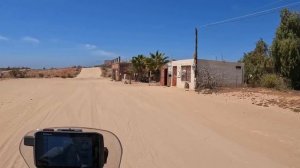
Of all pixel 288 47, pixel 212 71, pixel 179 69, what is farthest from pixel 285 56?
pixel 179 69

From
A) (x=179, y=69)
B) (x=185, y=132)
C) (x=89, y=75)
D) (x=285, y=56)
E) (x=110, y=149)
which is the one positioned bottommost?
(x=185, y=132)

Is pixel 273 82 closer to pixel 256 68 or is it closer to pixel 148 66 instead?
pixel 256 68

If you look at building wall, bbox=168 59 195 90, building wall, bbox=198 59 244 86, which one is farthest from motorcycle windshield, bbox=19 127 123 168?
building wall, bbox=198 59 244 86

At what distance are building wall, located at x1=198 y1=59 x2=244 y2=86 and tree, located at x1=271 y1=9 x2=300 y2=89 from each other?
12.1 ft

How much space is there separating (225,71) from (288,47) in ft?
20.4

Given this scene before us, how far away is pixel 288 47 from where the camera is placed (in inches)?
1625

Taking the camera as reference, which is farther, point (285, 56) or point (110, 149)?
point (285, 56)

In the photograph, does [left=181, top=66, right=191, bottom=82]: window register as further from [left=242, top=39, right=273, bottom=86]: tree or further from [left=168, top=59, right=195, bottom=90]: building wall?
[left=242, top=39, right=273, bottom=86]: tree

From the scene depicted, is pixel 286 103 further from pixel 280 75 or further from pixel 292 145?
pixel 280 75

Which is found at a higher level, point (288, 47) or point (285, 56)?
point (288, 47)

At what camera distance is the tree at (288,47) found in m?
41.2

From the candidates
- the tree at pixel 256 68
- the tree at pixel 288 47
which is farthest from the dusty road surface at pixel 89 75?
the tree at pixel 288 47

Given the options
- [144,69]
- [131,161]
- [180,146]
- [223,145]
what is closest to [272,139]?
[223,145]

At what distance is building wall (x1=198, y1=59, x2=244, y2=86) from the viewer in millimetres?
41562
